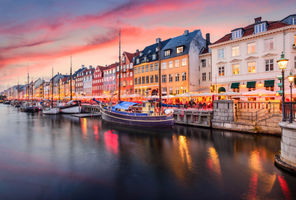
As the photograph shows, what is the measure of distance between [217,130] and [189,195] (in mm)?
16605

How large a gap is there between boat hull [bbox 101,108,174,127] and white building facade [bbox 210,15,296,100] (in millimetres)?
10317

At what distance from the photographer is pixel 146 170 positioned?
1189 centimetres

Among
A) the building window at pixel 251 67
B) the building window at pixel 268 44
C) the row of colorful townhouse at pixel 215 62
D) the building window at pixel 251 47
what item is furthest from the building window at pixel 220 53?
the building window at pixel 268 44

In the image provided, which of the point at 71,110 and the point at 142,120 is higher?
the point at 142,120

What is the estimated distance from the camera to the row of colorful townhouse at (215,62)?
2825 centimetres

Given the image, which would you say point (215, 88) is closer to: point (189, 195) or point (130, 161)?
point (130, 161)

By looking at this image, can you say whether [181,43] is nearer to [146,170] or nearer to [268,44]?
[268,44]

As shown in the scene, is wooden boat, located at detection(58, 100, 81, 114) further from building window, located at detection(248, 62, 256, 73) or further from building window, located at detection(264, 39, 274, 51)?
building window, located at detection(264, 39, 274, 51)

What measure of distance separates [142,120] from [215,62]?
1991cm

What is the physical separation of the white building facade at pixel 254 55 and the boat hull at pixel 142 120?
10317 millimetres

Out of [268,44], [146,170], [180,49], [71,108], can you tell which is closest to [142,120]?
[146,170]

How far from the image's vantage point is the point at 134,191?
360 inches

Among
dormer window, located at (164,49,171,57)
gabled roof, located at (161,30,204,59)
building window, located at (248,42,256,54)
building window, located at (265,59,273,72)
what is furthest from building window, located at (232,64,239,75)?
dormer window, located at (164,49,171,57)

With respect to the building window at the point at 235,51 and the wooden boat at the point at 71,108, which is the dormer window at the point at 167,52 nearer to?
the building window at the point at 235,51
